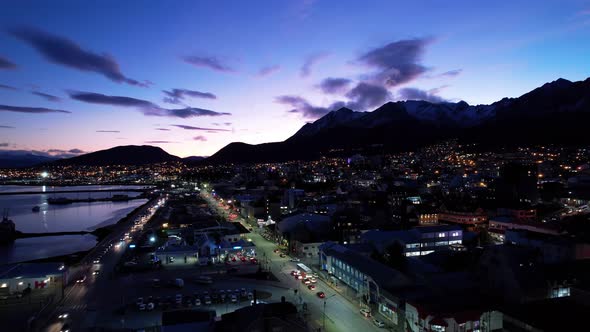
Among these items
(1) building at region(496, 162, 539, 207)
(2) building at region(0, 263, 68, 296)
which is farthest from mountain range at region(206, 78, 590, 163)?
(2) building at region(0, 263, 68, 296)

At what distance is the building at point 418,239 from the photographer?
44.4 ft

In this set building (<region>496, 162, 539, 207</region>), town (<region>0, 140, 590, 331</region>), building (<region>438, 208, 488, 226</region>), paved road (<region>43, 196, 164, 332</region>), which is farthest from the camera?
building (<region>496, 162, 539, 207</region>)

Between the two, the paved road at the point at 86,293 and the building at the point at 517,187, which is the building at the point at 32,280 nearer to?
the paved road at the point at 86,293

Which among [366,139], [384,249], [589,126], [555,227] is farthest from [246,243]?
[366,139]

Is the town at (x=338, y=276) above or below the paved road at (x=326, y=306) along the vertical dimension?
above

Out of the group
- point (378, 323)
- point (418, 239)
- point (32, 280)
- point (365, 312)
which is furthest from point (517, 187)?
point (32, 280)

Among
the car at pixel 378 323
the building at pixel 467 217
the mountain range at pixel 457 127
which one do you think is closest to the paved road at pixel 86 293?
the car at pixel 378 323

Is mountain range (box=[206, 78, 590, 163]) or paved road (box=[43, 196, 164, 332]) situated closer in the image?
paved road (box=[43, 196, 164, 332])

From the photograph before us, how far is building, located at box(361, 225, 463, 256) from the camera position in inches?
533

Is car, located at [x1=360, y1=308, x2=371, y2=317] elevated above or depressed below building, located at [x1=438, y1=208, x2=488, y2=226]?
below

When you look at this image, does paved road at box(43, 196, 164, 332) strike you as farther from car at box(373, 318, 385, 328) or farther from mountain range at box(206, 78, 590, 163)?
mountain range at box(206, 78, 590, 163)

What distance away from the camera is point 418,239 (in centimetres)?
1410

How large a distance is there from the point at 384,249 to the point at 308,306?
14.4 ft

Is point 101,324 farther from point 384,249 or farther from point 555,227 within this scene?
point 555,227
